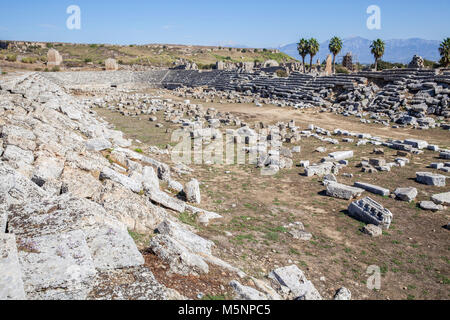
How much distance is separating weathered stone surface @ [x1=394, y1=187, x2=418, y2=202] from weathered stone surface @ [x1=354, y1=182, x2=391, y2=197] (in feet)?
0.99

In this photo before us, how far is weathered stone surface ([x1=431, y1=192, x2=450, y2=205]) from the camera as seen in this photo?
9290mm

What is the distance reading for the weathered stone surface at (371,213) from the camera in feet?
26.2

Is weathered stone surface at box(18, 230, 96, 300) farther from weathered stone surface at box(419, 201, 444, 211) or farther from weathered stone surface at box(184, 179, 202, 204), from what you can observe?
weathered stone surface at box(419, 201, 444, 211)

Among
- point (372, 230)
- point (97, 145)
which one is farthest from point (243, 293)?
point (97, 145)

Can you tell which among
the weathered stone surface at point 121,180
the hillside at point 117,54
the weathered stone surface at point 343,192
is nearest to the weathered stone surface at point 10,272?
the weathered stone surface at point 121,180

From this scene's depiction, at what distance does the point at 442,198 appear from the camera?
31.0 feet

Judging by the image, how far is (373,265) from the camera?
649cm

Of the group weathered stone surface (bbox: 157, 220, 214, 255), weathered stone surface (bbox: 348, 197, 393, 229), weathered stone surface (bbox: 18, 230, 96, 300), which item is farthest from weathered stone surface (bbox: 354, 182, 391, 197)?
weathered stone surface (bbox: 18, 230, 96, 300)

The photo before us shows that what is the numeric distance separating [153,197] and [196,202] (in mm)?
1738

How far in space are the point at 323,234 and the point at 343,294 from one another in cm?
249

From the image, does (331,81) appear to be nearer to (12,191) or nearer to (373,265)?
(373,265)

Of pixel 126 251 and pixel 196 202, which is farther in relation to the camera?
pixel 196 202
